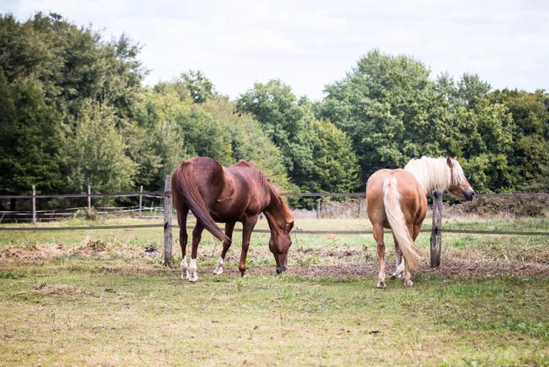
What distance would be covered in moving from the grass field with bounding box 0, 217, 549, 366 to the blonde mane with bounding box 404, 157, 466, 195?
1.33m

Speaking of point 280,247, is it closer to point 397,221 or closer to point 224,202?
point 224,202

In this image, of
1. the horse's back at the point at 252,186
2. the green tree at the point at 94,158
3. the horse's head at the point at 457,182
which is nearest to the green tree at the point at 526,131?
the green tree at the point at 94,158

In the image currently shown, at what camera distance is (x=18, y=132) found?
3431 centimetres

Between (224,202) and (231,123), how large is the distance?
44.0m

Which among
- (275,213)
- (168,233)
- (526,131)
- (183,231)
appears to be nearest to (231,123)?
(526,131)

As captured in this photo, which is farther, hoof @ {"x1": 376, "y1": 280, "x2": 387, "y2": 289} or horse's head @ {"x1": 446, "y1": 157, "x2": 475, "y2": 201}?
horse's head @ {"x1": 446, "y1": 157, "x2": 475, "y2": 201}

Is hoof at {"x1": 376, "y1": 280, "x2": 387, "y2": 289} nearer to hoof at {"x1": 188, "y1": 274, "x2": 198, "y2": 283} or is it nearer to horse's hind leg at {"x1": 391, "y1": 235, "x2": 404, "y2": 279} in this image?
horse's hind leg at {"x1": 391, "y1": 235, "x2": 404, "y2": 279}

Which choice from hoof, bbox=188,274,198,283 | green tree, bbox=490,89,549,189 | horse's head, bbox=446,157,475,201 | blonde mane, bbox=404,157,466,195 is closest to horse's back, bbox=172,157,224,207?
hoof, bbox=188,274,198,283

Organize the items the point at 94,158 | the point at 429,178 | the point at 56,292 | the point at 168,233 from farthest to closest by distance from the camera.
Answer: the point at 94,158 < the point at 168,233 < the point at 429,178 < the point at 56,292

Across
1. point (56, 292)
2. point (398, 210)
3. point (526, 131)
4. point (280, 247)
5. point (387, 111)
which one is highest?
point (387, 111)

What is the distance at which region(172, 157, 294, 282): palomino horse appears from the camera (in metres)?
8.91

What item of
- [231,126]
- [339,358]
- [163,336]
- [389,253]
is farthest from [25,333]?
[231,126]

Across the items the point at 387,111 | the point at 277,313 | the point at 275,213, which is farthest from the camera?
the point at 387,111

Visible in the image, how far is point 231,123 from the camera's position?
5328 cm
